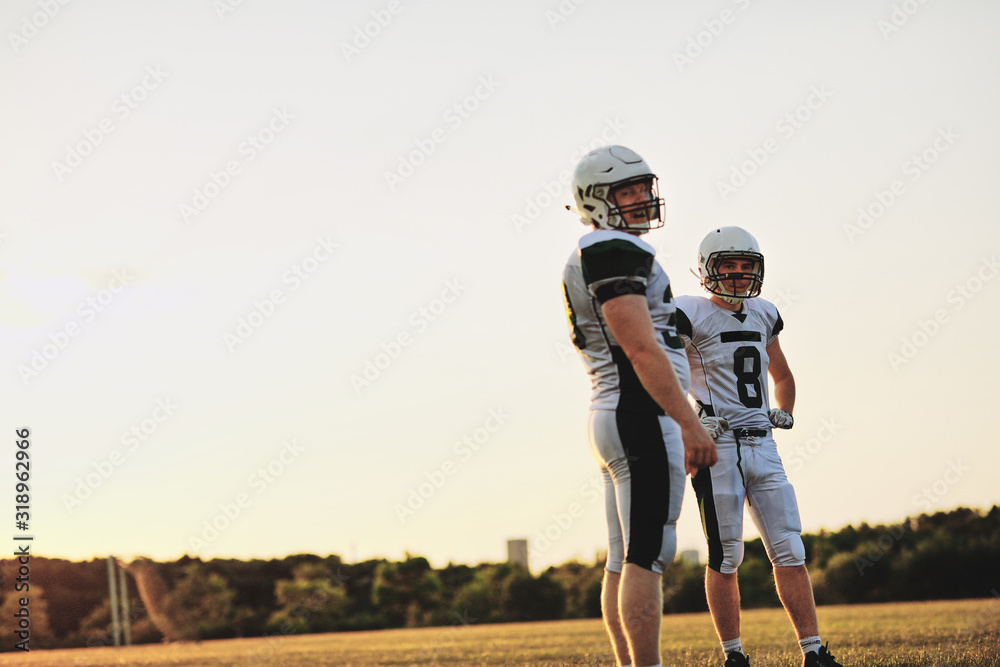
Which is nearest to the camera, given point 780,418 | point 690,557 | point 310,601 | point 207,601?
point 780,418

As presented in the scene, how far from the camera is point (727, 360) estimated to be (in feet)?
15.5

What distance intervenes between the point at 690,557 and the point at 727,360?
53.4 ft

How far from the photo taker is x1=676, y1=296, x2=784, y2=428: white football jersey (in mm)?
4680

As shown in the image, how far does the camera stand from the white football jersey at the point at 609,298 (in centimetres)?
310

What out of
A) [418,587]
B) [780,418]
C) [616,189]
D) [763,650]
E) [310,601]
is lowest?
[763,650]

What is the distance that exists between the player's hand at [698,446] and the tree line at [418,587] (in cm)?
1648

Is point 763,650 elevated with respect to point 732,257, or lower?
lower

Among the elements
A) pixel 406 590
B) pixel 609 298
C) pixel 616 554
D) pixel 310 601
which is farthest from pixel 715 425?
pixel 310 601

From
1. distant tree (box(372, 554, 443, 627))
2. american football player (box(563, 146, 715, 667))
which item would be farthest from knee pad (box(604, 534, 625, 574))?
distant tree (box(372, 554, 443, 627))

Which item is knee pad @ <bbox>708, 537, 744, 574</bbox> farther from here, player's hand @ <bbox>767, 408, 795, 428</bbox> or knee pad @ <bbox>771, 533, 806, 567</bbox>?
player's hand @ <bbox>767, 408, 795, 428</bbox>

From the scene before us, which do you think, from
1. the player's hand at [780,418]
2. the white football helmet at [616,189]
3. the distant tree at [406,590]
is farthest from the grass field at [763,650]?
the distant tree at [406,590]

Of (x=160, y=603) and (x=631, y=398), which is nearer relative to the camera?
(x=631, y=398)

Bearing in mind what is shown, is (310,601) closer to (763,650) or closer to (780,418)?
(763,650)

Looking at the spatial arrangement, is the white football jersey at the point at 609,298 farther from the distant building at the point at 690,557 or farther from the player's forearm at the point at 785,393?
the distant building at the point at 690,557
